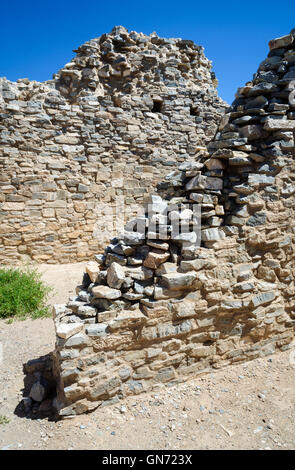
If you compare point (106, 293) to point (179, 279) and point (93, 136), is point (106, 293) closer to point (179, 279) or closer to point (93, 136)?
Answer: point (179, 279)

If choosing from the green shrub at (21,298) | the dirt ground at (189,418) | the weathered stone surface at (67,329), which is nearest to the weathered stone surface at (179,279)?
the weathered stone surface at (67,329)

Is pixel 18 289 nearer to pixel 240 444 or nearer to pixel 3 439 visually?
pixel 3 439

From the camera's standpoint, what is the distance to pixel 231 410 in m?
2.82

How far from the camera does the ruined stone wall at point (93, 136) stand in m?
6.75

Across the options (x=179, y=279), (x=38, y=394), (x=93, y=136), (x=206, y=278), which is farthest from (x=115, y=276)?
(x=93, y=136)

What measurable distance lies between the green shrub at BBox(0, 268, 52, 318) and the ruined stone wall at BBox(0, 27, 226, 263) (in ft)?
5.48

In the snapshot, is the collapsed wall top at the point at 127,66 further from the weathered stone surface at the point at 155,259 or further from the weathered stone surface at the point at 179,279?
the weathered stone surface at the point at 179,279

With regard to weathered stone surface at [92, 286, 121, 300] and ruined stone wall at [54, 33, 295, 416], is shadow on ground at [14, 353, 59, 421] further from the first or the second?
weathered stone surface at [92, 286, 121, 300]

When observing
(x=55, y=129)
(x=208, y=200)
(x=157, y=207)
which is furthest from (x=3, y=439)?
(x=55, y=129)

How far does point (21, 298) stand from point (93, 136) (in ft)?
14.4

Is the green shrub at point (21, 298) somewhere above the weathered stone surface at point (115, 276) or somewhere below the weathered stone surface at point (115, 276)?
below

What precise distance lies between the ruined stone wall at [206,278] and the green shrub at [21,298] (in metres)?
1.88

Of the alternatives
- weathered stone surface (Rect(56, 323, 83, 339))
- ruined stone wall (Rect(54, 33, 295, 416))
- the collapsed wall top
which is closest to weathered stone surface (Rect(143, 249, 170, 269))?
ruined stone wall (Rect(54, 33, 295, 416))

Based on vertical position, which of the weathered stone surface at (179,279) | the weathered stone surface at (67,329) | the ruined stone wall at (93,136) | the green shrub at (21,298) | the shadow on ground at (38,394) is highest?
the ruined stone wall at (93,136)
